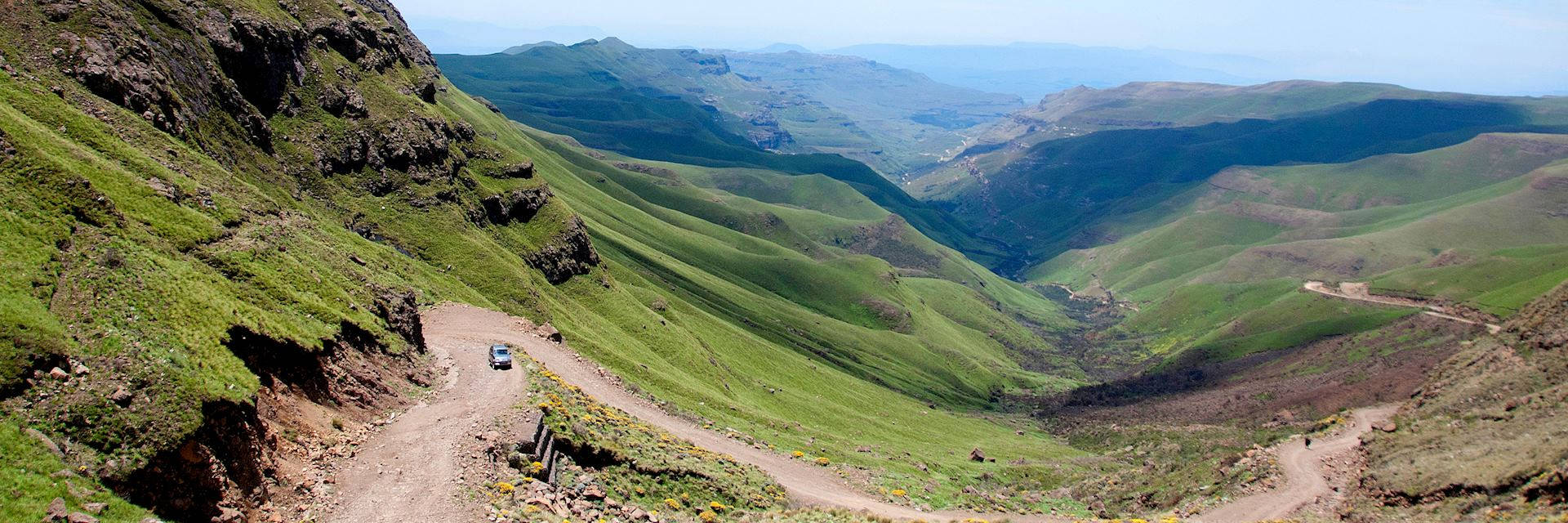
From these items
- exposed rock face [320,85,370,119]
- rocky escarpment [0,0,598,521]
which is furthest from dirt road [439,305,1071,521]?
exposed rock face [320,85,370,119]

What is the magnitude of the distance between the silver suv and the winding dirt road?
0.92 metres

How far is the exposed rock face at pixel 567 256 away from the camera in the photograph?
12244 centimetres

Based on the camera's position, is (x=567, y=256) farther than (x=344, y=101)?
Yes

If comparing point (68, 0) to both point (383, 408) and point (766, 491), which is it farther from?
point (766, 491)

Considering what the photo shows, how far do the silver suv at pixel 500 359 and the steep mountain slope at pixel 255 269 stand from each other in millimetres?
5196

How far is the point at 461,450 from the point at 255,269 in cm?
1799

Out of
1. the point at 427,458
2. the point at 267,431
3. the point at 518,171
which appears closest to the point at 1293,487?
the point at 427,458

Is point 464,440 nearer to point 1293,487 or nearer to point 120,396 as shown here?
point 120,396

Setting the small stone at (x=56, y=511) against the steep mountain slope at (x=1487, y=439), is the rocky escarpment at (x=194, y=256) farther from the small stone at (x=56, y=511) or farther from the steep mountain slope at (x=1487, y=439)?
the steep mountain slope at (x=1487, y=439)

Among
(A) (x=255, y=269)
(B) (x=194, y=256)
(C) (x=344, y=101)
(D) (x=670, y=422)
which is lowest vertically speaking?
(D) (x=670, y=422)

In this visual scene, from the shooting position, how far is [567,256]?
129625mm

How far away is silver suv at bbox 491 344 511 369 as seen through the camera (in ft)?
186

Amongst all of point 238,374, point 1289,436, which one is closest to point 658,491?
point 238,374

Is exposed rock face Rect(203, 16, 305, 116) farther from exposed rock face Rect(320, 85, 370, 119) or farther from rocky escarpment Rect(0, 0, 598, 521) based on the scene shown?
exposed rock face Rect(320, 85, 370, 119)
